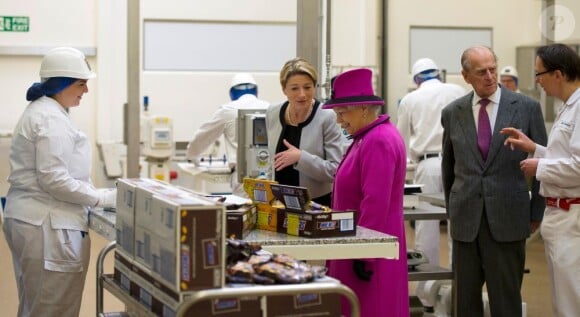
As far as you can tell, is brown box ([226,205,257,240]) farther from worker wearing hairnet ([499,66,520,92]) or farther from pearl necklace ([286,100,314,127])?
worker wearing hairnet ([499,66,520,92])

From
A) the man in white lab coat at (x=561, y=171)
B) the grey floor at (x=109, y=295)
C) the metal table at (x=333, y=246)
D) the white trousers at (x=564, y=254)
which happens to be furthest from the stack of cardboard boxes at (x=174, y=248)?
the grey floor at (x=109, y=295)

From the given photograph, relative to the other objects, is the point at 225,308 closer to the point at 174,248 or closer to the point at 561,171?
the point at 174,248

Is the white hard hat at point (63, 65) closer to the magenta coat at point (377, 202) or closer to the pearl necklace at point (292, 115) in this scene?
the pearl necklace at point (292, 115)

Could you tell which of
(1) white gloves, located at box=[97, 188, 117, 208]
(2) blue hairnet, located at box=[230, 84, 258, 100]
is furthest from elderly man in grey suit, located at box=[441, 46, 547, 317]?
(2) blue hairnet, located at box=[230, 84, 258, 100]

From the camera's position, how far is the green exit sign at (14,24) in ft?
33.8

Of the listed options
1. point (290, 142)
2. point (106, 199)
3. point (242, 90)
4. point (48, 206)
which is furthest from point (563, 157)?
point (242, 90)

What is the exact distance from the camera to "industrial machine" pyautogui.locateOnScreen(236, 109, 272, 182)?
432 cm

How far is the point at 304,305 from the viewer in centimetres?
267

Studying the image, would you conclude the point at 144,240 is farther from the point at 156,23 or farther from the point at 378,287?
the point at 156,23

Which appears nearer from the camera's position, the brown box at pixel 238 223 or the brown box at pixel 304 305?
the brown box at pixel 304 305

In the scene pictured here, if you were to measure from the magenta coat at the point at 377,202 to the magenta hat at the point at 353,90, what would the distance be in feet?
0.32

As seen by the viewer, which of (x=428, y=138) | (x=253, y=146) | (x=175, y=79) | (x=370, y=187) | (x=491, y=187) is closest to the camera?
(x=370, y=187)

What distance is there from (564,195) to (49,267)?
2.23 meters

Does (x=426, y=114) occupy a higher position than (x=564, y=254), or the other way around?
(x=426, y=114)
